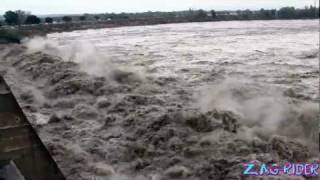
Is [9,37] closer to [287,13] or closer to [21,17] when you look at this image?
[21,17]

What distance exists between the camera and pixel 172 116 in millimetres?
11750

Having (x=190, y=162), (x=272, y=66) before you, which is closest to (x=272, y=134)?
(x=190, y=162)

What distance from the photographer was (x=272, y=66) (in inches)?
869

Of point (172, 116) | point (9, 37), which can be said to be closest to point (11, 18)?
point (9, 37)

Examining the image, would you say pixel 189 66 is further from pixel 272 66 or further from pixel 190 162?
pixel 190 162

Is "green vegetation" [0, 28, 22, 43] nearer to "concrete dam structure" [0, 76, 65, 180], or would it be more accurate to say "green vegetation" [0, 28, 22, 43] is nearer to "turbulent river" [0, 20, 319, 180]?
"turbulent river" [0, 20, 319, 180]

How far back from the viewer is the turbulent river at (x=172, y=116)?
9070 mm

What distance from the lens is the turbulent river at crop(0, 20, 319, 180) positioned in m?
9.07

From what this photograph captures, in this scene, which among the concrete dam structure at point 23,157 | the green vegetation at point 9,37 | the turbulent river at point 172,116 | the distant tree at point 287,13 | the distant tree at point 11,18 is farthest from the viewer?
the distant tree at point 287,13

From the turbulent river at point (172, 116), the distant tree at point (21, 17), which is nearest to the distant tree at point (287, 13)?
the distant tree at point (21, 17)

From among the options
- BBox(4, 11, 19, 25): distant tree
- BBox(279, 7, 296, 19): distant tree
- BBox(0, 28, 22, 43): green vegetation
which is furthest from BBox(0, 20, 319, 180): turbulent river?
BBox(279, 7, 296, 19): distant tree


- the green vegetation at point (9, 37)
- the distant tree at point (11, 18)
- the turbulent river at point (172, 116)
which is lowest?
the turbulent river at point (172, 116)

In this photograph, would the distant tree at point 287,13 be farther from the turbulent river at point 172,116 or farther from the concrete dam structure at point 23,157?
the concrete dam structure at point 23,157

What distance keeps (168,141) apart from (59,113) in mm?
4885
